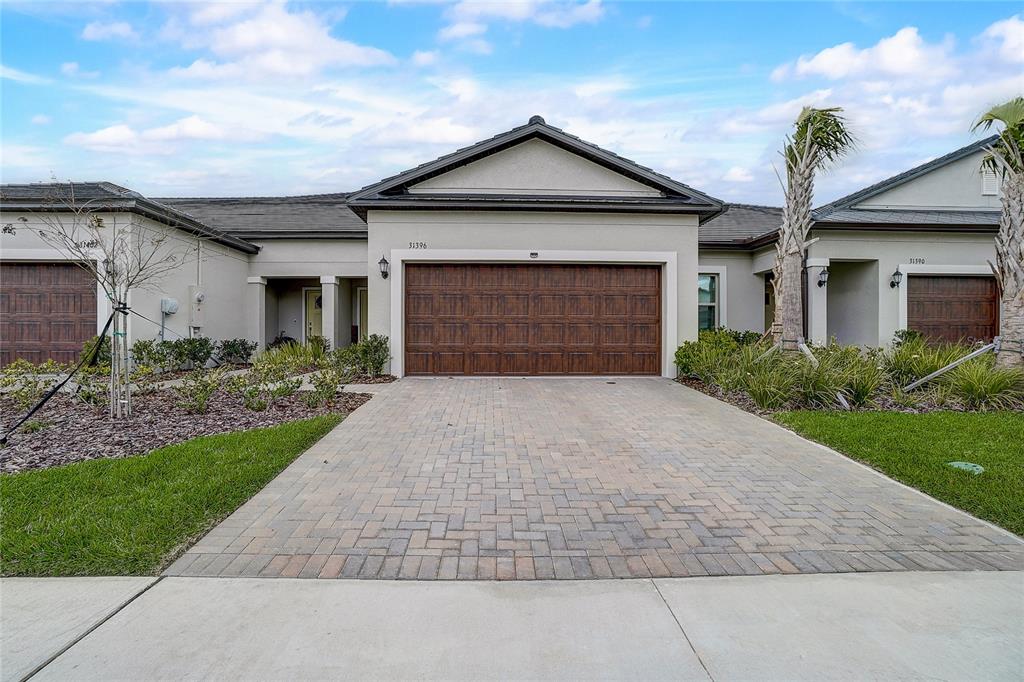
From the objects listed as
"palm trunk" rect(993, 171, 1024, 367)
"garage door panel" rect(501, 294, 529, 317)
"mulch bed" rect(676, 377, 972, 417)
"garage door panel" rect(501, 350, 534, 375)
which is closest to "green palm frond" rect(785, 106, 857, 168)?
"palm trunk" rect(993, 171, 1024, 367)

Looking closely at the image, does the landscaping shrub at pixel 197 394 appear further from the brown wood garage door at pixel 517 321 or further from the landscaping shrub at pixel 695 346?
the landscaping shrub at pixel 695 346

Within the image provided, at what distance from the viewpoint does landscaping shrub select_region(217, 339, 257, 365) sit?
575 inches

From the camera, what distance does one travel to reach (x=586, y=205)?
39.3ft

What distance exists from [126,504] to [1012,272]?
13.0 metres

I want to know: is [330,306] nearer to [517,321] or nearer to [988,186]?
[517,321]

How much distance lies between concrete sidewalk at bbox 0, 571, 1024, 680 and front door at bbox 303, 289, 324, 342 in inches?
608

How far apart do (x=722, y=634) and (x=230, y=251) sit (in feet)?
51.4

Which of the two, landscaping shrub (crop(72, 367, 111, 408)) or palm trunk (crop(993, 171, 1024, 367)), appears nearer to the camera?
landscaping shrub (crop(72, 367, 111, 408))

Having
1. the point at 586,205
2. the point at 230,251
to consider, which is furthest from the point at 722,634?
the point at 230,251

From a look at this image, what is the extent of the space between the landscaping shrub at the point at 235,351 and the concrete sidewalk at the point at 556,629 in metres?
12.4

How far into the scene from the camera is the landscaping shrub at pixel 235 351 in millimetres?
14604

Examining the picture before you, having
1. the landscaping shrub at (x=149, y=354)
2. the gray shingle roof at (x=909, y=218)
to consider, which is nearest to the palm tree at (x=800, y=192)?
the gray shingle roof at (x=909, y=218)

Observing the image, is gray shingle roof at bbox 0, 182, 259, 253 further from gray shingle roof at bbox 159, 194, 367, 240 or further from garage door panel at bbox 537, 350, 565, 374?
garage door panel at bbox 537, 350, 565, 374

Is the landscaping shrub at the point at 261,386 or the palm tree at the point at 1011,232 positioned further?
the palm tree at the point at 1011,232
